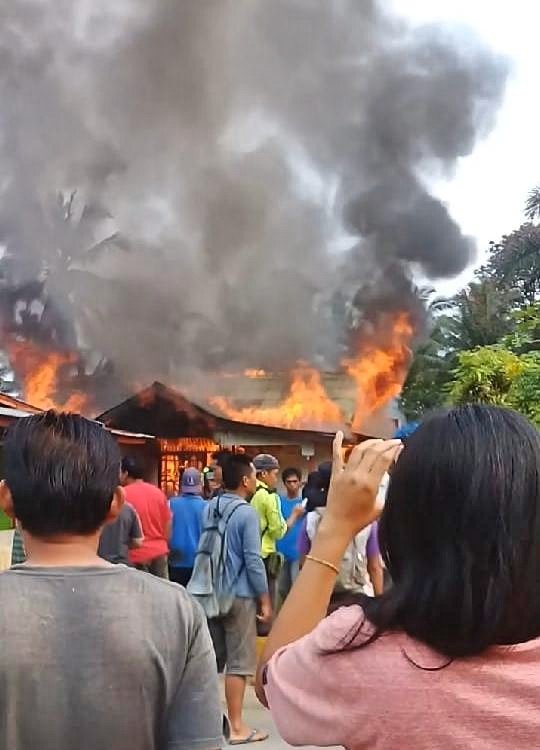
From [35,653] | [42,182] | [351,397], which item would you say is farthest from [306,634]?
[42,182]

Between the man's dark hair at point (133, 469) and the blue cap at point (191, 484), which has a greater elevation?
the man's dark hair at point (133, 469)

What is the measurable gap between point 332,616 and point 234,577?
3904mm

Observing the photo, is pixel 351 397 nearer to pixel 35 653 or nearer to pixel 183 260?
pixel 183 260

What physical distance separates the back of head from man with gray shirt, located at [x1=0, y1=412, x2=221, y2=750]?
1.54 ft

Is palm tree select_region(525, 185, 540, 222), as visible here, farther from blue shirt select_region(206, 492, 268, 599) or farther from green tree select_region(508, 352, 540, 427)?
blue shirt select_region(206, 492, 268, 599)

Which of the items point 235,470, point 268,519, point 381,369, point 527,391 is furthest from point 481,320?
point 235,470

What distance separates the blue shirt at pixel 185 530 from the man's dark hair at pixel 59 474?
16.0 ft

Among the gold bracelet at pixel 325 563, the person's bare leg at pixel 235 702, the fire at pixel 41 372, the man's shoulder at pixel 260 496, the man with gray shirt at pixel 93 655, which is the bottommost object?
the person's bare leg at pixel 235 702

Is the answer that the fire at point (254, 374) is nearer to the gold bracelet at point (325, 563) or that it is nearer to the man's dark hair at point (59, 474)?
the man's dark hair at point (59, 474)

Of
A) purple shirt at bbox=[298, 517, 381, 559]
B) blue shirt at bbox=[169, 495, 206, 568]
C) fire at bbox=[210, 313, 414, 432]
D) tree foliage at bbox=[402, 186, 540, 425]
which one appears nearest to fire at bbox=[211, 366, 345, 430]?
fire at bbox=[210, 313, 414, 432]

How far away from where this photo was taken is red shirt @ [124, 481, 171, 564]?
242 inches

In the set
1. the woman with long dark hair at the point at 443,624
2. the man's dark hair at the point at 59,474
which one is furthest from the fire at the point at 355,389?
the woman with long dark hair at the point at 443,624

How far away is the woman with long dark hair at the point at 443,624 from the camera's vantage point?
111cm

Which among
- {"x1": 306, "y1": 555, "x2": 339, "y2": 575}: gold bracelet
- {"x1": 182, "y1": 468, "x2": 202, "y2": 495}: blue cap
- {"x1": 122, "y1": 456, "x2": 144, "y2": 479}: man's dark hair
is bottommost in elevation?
{"x1": 306, "y1": 555, "x2": 339, "y2": 575}: gold bracelet
